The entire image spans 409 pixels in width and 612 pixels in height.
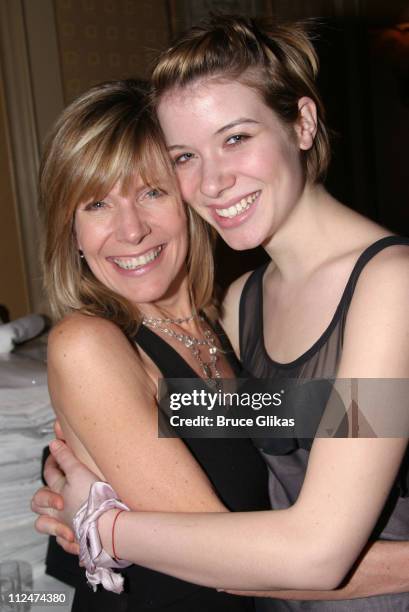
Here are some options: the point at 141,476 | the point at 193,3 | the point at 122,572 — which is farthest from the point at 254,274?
the point at 193,3

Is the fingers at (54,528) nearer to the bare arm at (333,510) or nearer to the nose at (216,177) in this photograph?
the bare arm at (333,510)

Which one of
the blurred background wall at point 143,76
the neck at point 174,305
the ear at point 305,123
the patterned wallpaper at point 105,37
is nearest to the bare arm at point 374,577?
the neck at point 174,305

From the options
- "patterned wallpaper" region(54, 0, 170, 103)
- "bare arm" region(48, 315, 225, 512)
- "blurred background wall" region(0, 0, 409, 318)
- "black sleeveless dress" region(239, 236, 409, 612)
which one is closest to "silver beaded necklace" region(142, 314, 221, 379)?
"black sleeveless dress" region(239, 236, 409, 612)

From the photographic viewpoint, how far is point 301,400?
49.0 inches

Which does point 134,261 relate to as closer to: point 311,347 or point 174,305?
point 174,305

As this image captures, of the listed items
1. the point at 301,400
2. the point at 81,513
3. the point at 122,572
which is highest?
the point at 301,400

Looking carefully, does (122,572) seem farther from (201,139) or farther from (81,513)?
(201,139)

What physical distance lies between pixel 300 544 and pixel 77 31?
2861 millimetres

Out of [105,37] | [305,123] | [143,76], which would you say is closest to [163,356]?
[305,123]

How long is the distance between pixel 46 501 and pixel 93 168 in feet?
2.22

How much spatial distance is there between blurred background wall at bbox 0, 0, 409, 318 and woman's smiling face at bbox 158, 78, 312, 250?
1.37 metres

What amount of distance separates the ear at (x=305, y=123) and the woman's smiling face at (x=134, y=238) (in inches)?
11.4

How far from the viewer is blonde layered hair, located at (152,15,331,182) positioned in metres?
1.27

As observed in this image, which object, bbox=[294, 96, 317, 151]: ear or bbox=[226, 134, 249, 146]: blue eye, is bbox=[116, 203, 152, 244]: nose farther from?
bbox=[294, 96, 317, 151]: ear
